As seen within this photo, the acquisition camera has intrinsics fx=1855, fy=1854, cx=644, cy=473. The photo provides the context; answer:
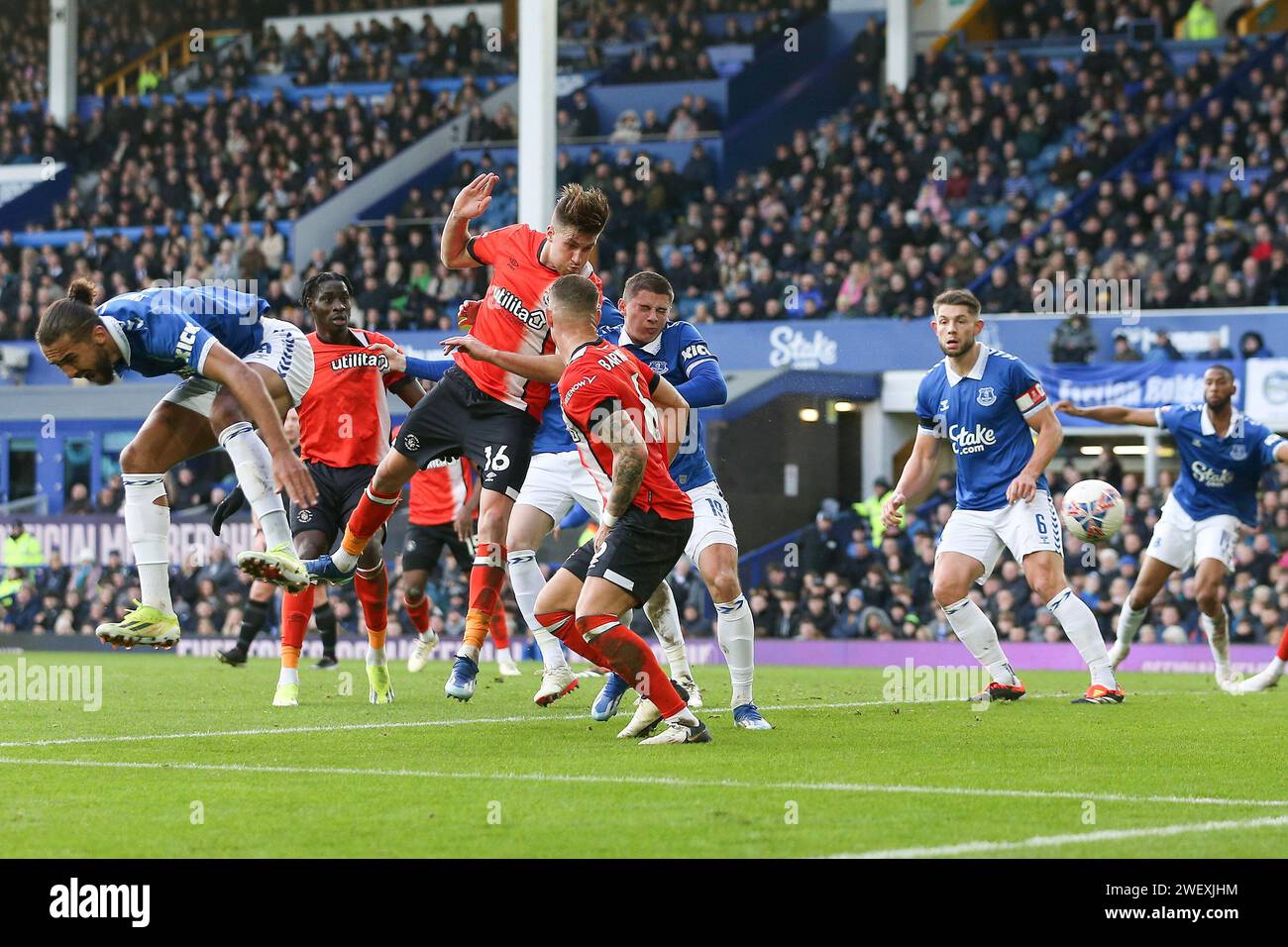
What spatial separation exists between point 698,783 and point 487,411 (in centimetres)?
395

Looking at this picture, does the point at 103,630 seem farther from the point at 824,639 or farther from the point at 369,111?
the point at 369,111

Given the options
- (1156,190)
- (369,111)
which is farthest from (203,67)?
(1156,190)

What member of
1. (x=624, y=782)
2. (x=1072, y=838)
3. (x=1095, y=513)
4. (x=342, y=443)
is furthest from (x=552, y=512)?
(x=1072, y=838)

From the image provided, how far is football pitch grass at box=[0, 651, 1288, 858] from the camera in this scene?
18.6 feet

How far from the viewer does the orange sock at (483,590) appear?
10.2 metres

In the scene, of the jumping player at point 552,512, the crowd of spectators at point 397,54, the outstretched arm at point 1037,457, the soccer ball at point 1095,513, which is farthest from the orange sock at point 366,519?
the crowd of spectators at point 397,54

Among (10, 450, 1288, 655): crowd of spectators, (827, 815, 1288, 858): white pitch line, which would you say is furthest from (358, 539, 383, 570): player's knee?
(10, 450, 1288, 655): crowd of spectators

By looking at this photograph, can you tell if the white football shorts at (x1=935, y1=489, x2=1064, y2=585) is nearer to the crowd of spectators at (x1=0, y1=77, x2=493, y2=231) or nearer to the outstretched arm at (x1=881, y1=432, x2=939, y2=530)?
the outstretched arm at (x1=881, y1=432, x2=939, y2=530)

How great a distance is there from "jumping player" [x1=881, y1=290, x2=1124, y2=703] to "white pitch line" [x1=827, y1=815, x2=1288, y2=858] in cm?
522

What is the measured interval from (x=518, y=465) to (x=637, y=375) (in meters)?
2.39

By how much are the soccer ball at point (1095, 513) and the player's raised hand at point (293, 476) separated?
19.6 ft

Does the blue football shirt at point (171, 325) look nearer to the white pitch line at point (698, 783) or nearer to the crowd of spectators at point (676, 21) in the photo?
the white pitch line at point (698, 783)

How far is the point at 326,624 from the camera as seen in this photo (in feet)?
50.4

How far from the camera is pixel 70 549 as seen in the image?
2577 centimetres
